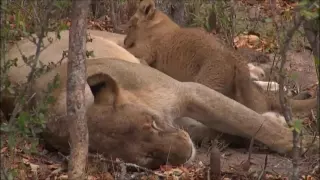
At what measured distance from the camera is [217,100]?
5594mm

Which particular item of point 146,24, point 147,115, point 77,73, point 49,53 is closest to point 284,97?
point 77,73

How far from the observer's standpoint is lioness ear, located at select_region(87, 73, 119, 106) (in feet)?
17.5

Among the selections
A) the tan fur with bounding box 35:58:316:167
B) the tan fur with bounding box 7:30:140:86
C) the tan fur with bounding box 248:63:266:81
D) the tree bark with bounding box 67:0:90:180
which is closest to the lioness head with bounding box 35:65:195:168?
the tan fur with bounding box 35:58:316:167

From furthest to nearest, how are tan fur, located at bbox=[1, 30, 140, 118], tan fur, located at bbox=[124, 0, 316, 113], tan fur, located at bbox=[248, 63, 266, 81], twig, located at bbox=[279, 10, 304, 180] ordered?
tan fur, located at bbox=[248, 63, 266, 81]
tan fur, located at bbox=[124, 0, 316, 113]
tan fur, located at bbox=[1, 30, 140, 118]
twig, located at bbox=[279, 10, 304, 180]

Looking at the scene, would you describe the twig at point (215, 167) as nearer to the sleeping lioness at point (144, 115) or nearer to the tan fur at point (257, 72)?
the sleeping lioness at point (144, 115)

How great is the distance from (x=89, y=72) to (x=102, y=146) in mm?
652

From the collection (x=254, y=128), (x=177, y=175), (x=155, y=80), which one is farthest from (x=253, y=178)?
(x=155, y=80)

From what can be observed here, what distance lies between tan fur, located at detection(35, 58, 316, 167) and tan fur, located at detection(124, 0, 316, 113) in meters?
0.75

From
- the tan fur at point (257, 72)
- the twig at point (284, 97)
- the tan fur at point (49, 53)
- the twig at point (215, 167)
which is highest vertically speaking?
the twig at point (284, 97)

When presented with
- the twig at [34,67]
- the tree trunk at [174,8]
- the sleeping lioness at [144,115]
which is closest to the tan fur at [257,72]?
the tree trunk at [174,8]

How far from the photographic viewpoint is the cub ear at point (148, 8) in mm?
7855

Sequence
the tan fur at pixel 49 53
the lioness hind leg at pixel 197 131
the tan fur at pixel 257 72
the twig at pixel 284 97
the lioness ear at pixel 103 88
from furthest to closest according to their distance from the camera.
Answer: the tan fur at pixel 257 72 < the tan fur at pixel 49 53 < the lioness hind leg at pixel 197 131 < the lioness ear at pixel 103 88 < the twig at pixel 284 97

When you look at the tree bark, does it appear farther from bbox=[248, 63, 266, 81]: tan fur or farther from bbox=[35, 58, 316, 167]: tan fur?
bbox=[248, 63, 266, 81]: tan fur

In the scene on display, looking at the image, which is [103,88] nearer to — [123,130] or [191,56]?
[123,130]
